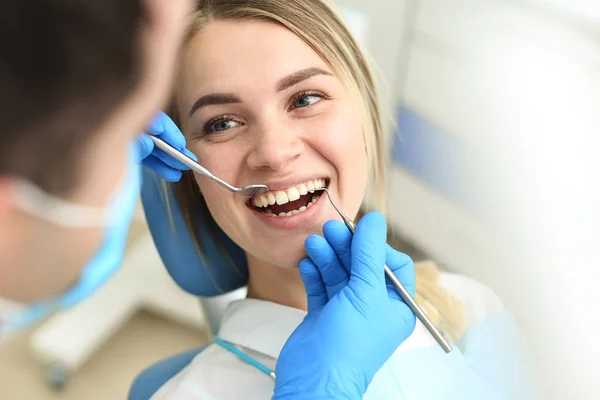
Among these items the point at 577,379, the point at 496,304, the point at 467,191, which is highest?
the point at 467,191

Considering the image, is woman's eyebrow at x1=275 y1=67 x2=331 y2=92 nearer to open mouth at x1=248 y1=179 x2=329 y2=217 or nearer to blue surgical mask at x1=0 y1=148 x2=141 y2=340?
open mouth at x1=248 y1=179 x2=329 y2=217

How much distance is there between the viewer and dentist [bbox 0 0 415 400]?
0.33m

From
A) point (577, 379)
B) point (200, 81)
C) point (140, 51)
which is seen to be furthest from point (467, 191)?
point (140, 51)

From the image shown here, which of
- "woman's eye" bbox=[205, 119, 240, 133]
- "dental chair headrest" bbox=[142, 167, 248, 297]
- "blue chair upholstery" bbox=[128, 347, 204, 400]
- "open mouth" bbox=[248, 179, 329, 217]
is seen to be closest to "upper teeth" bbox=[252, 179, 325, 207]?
"open mouth" bbox=[248, 179, 329, 217]

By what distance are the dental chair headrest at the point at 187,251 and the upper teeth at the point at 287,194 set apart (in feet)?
0.88

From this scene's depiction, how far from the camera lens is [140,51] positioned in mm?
365

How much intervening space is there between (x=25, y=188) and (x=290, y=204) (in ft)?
2.46

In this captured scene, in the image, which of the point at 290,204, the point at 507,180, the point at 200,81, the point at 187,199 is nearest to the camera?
the point at 200,81

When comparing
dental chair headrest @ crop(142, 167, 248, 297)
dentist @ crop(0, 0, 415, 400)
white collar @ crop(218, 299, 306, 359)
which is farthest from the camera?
dental chair headrest @ crop(142, 167, 248, 297)

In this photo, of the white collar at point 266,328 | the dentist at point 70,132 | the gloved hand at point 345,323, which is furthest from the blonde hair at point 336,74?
the dentist at point 70,132

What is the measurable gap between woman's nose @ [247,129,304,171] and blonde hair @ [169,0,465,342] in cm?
17

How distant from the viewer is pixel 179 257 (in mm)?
1272

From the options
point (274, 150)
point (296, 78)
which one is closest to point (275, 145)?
point (274, 150)

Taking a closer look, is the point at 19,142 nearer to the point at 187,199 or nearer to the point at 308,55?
the point at 308,55
